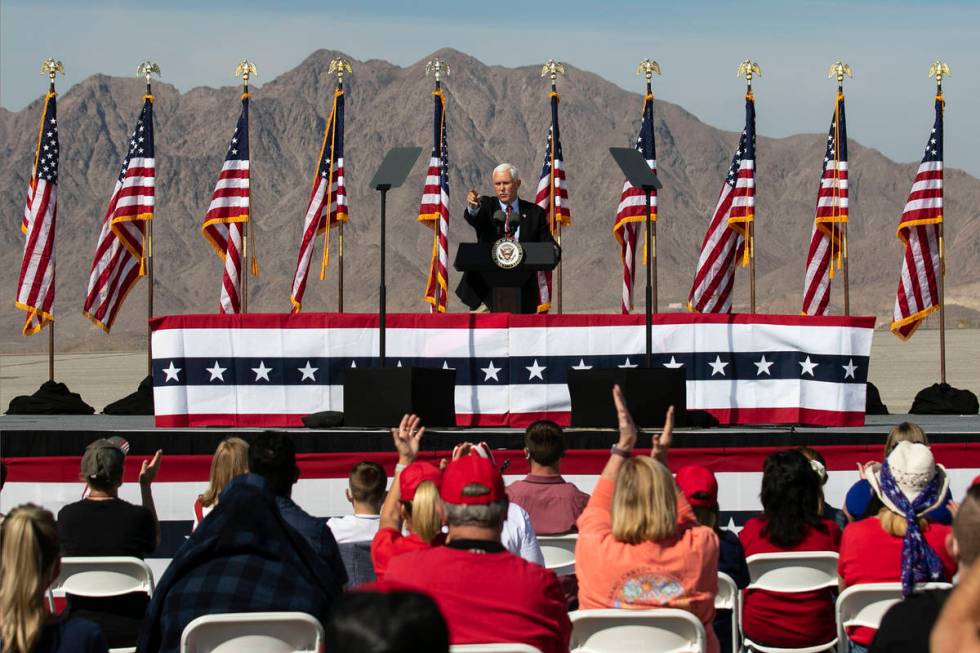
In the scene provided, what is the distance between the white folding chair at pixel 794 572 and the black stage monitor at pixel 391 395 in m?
4.69

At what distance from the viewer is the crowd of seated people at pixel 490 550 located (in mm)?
3900

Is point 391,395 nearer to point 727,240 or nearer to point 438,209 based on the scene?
point 727,240

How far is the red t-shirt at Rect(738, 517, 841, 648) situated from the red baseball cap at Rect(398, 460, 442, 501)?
63.4 inches

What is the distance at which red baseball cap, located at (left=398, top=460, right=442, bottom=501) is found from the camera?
5.89m

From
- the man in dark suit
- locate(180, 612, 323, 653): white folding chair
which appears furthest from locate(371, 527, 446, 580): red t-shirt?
the man in dark suit

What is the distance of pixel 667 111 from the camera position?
196500 millimetres

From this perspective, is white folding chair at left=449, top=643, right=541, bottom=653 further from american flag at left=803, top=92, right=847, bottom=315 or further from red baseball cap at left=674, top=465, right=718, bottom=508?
american flag at left=803, top=92, right=847, bottom=315

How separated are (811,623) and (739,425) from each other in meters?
5.73

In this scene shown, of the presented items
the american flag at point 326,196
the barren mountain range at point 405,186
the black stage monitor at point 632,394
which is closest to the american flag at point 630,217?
the american flag at point 326,196

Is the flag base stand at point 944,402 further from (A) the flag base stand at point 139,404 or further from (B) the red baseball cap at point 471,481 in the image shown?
(B) the red baseball cap at point 471,481

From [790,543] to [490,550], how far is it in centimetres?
248

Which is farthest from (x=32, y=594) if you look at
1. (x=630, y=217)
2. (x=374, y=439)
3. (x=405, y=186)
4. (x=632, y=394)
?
(x=405, y=186)

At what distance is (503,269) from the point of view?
12.6 m

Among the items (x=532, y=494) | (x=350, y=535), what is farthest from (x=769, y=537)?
(x=350, y=535)
